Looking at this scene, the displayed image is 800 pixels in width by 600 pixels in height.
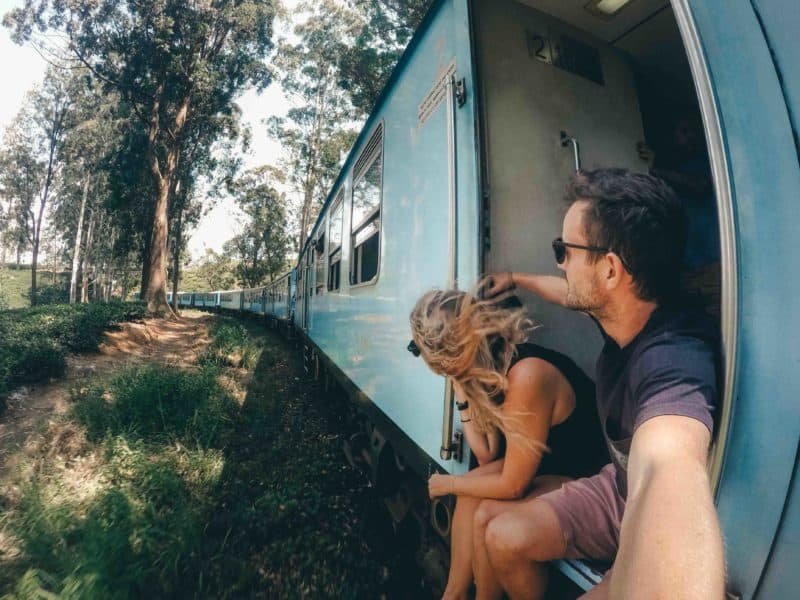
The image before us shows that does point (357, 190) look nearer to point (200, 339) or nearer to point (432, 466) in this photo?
point (432, 466)

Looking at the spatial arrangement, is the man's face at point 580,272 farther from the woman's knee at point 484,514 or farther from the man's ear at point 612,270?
the woman's knee at point 484,514

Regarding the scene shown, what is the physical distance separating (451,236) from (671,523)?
1.33m

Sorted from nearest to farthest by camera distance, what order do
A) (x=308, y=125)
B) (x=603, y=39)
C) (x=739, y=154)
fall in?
(x=739, y=154) → (x=603, y=39) → (x=308, y=125)

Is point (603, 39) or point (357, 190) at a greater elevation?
point (603, 39)

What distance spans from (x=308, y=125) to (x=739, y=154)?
2423cm

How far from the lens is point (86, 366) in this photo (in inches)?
317

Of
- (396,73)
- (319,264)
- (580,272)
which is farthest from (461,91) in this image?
(319,264)

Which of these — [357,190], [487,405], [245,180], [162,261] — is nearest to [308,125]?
[245,180]

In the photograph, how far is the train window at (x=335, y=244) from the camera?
491cm

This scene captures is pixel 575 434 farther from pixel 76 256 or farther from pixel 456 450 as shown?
pixel 76 256

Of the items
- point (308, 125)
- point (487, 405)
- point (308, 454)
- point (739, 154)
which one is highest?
point (308, 125)

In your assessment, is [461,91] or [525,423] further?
[461,91]

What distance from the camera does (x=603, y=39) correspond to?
2.46 m

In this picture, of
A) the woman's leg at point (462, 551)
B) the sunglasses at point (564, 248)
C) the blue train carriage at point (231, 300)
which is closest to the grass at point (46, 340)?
the woman's leg at point (462, 551)
